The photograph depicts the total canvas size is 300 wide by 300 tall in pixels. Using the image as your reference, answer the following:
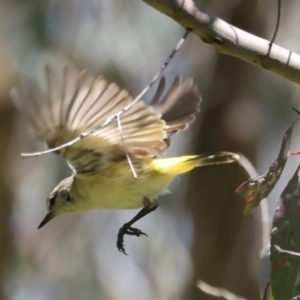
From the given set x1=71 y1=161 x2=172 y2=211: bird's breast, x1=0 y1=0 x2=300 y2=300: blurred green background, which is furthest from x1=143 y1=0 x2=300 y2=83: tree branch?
x1=0 y1=0 x2=300 y2=300: blurred green background

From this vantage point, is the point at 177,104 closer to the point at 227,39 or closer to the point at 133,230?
the point at 133,230

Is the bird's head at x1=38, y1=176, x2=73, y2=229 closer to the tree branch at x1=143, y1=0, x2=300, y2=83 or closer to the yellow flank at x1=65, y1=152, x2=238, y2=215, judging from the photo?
the yellow flank at x1=65, y1=152, x2=238, y2=215

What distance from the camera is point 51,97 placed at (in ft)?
5.64

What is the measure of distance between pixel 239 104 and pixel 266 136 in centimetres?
31

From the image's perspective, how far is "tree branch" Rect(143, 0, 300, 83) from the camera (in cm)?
112

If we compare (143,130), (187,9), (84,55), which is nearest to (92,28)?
(84,55)

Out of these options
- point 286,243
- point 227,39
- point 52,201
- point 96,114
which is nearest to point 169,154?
point 52,201

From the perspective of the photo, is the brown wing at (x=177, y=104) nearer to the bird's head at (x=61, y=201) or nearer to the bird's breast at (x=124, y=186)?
the bird's breast at (x=124, y=186)

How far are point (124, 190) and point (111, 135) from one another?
22 cm

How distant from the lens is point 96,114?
1.81 metres

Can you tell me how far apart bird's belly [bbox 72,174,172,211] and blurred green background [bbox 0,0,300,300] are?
92 cm

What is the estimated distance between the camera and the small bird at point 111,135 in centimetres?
173

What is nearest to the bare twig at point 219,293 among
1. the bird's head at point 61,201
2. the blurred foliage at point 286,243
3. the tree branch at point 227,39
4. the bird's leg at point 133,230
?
the bird's leg at point 133,230

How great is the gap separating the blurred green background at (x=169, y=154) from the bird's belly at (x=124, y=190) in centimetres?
92
